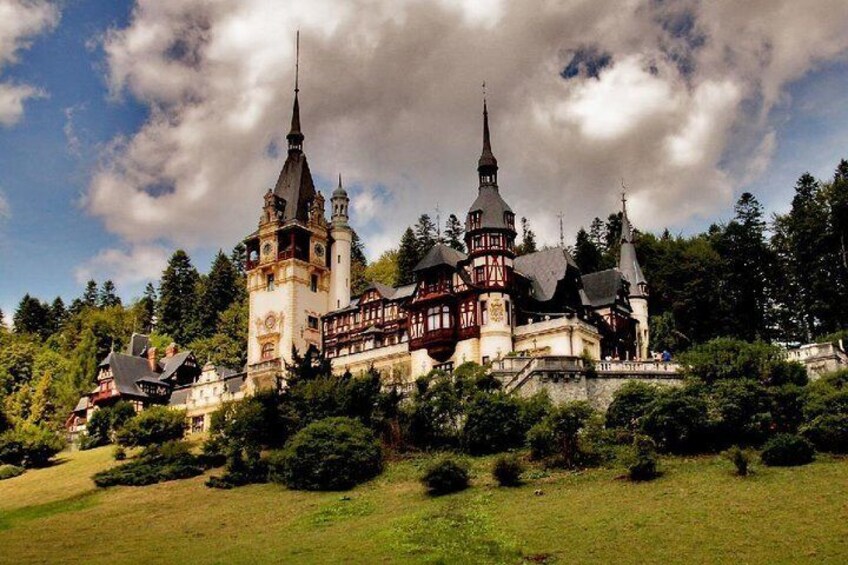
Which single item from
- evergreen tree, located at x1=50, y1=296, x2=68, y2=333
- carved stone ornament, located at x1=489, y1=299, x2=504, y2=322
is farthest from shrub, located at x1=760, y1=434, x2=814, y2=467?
evergreen tree, located at x1=50, y1=296, x2=68, y2=333

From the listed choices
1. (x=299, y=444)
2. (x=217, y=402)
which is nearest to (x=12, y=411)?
(x=217, y=402)

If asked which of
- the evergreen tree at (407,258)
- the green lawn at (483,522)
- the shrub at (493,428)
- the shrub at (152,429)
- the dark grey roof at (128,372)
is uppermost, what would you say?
the evergreen tree at (407,258)

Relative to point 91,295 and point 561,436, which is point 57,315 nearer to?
point 91,295

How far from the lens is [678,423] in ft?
136

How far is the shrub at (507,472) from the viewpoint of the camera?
38.9 meters

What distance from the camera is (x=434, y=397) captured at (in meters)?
49.5

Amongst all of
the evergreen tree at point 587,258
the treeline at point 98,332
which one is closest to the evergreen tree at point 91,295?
the treeline at point 98,332

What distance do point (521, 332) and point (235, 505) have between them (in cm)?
2532

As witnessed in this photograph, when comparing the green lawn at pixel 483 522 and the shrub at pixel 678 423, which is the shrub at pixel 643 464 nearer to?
the green lawn at pixel 483 522

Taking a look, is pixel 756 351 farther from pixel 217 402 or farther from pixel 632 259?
pixel 217 402

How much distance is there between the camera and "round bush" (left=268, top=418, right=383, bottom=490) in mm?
43500

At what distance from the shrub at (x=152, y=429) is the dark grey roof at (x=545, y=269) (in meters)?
26.9

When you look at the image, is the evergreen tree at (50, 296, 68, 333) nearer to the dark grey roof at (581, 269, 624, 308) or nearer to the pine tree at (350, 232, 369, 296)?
the pine tree at (350, 232, 369, 296)

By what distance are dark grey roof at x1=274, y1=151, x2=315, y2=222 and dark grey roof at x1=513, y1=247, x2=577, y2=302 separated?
68.0 ft
